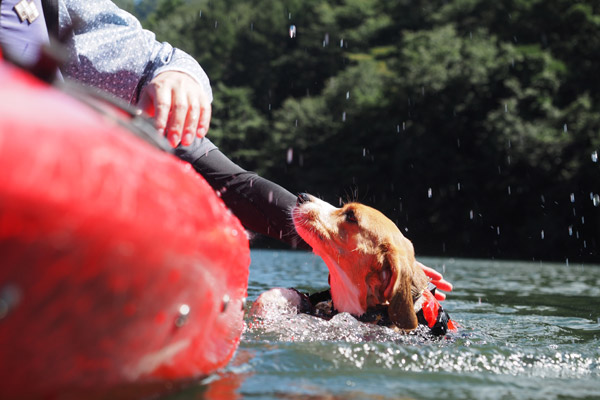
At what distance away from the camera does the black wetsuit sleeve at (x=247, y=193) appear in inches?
152

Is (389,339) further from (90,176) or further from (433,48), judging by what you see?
(433,48)

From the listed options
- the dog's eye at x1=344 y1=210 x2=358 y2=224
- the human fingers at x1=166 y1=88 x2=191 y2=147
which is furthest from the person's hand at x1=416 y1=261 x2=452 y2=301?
the human fingers at x1=166 y1=88 x2=191 y2=147

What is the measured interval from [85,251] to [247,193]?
270cm

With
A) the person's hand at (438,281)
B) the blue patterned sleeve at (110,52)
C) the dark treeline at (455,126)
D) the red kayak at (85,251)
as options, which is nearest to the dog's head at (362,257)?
the person's hand at (438,281)

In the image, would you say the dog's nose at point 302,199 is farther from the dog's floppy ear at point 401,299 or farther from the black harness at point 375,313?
the dog's floppy ear at point 401,299

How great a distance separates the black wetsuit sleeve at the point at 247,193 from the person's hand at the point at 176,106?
1243 mm

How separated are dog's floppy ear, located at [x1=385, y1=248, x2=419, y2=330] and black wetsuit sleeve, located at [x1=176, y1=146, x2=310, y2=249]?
826 mm

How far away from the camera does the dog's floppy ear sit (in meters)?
3.97

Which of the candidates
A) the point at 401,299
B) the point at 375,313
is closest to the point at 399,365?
the point at 401,299

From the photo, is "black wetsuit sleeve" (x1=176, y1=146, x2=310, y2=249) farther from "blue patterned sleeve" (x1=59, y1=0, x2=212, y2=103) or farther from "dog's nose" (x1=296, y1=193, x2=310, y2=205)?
"blue patterned sleeve" (x1=59, y1=0, x2=212, y2=103)

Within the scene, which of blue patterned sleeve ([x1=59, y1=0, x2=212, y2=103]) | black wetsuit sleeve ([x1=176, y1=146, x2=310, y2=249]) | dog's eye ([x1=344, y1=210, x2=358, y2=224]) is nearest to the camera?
blue patterned sleeve ([x1=59, y1=0, x2=212, y2=103])

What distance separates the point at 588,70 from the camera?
27703mm

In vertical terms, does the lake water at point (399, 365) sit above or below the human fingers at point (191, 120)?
below

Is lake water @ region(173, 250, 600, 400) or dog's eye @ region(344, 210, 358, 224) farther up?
dog's eye @ region(344, 210, 358, 224)
